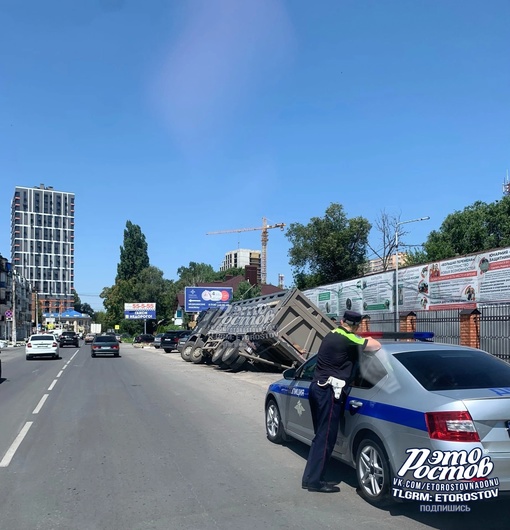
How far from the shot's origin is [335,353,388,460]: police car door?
5477 millimetres

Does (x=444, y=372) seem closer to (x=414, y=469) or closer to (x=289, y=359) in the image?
(x=414, y=469)

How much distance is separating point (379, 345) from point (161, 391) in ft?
35.3

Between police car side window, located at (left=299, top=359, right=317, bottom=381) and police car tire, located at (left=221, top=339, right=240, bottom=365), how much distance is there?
14.4m

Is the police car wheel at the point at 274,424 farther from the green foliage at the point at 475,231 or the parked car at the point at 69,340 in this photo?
the parked car at the point at 69,340

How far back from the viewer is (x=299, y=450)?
307 inches

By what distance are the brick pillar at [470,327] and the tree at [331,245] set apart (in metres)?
27.0

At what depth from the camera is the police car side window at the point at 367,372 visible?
5.58 metres

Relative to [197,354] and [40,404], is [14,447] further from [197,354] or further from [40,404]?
[197,354]

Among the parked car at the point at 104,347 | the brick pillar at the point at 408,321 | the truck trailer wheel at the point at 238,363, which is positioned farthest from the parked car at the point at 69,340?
the brick pillar at the point at 408,321

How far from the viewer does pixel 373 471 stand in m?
5.36

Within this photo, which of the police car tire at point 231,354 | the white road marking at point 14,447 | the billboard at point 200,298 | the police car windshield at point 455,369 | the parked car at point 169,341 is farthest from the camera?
the billboard at point 200,298

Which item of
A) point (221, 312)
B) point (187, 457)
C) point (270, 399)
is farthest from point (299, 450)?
point (221, 312)

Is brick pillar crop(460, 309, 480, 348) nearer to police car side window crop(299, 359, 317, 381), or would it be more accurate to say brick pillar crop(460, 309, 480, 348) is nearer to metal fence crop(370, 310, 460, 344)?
metal fence crop(370, 310, 460, 344)

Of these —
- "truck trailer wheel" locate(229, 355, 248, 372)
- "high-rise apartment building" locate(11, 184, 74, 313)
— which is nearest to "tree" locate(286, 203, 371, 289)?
"truck trailer wheel" locate(229, 355, 248, 372)
